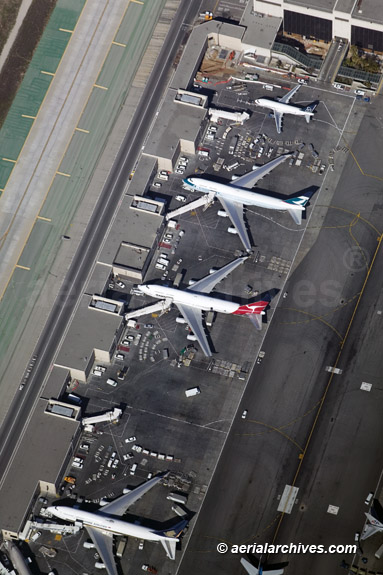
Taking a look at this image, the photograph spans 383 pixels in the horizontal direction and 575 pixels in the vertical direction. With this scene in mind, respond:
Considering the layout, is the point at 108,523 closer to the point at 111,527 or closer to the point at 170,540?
the point at 111,527

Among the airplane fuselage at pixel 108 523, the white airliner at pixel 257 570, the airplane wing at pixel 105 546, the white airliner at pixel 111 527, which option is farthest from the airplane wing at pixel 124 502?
the white airliner at pixel 257 570

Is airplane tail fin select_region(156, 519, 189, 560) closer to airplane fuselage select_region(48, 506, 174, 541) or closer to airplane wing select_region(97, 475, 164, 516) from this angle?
airplane fuselage select_region(48, 506, 174, 541)

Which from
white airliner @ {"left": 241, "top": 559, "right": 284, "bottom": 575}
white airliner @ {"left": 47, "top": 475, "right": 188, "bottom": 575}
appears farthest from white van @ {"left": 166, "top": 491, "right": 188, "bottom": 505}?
white airliner @ {"left": 241, "top": 559, "right": 284, "bottom": 575}

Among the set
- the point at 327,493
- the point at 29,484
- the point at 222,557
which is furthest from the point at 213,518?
the point at 29,484

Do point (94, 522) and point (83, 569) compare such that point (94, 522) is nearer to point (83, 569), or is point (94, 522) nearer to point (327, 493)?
point (83, 569)

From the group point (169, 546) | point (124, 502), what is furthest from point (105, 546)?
point (169, 546)

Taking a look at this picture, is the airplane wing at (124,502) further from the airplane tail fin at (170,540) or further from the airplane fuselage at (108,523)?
the airplane tail fin at (170,540)

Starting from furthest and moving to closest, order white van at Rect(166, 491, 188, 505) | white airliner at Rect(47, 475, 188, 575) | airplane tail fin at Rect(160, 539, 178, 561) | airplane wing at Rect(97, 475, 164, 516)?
white van at Rect(166, 491, 188, 505) → airplane wing at Rect(97, 475, 164, 516) → airplane tail fin at Rect(160, 539, 178, 561) → white airliner at Rect(47, 475, 188, 575)
